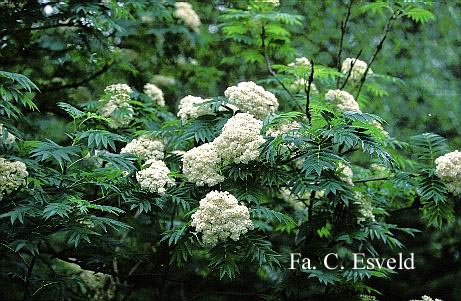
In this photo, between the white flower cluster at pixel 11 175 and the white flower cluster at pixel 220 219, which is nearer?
the white flower cluster at pixel 220 219

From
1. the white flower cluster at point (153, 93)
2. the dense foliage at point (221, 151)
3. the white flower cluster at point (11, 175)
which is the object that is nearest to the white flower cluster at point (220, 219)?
the dense foliage at point (221, 151)

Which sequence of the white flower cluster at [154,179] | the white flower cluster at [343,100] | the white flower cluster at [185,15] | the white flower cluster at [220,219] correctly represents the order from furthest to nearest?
the white flower cluster at [185,15], the white flower cluster at [343,100], the white flower cluster at [154,179], the white flower cluster at [220,219]

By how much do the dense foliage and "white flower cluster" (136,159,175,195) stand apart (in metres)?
0.01

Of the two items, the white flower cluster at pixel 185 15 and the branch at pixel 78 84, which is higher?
the white flower cluster at pixel 185 15

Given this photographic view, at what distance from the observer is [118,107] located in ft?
14.5

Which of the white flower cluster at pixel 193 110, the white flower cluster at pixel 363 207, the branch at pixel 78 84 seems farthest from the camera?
the branch at pixel 78 84

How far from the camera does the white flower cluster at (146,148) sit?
4.00m

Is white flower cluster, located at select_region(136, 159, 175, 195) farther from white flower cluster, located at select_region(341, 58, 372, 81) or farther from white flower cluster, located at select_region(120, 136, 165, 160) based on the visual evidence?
white flower cluster, located at select_region(341, 58, 372, 81)

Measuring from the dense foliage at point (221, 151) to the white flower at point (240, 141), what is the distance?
0.04 ft

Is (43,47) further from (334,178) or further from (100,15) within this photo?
(334,178)

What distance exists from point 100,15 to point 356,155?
377 centimetres

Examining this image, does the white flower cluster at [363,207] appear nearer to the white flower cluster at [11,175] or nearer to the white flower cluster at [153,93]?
the white flower cluster at [153,93]

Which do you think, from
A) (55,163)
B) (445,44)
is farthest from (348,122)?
(445,44)

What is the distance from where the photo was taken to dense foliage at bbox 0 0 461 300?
348 centimetres
